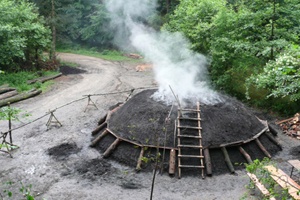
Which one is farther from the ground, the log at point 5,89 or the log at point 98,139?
the log at point 5,89

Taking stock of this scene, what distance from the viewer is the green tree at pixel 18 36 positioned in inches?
651

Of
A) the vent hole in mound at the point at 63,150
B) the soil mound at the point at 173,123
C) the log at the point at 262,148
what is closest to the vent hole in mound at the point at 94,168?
the vent hole in mound at the point at 63,150

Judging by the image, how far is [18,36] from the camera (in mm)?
17266

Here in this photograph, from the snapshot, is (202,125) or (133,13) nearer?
(202,125)

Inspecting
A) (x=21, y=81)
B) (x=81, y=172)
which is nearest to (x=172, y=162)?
(x=81, y=172)

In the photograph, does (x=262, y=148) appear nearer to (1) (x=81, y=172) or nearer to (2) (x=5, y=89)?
(1) (x=81, y=172)

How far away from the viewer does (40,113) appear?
1330cm

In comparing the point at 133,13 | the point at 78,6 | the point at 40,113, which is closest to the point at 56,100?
the point at 40,113

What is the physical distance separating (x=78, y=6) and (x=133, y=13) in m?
10.8

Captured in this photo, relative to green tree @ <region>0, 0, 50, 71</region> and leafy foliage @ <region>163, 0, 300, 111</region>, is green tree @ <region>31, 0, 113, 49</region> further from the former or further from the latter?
leafy foliage @ <region>163, 0, 300, 111</region>

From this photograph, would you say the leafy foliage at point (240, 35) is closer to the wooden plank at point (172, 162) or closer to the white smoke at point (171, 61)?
the white smoke at point (171, 61)

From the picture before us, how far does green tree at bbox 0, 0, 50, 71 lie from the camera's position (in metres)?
16.5

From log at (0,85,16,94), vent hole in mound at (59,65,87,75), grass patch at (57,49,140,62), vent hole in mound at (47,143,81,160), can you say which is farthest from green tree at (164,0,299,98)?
grass patch at (57,49,140,62)

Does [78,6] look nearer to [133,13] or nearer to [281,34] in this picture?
[133,13]
